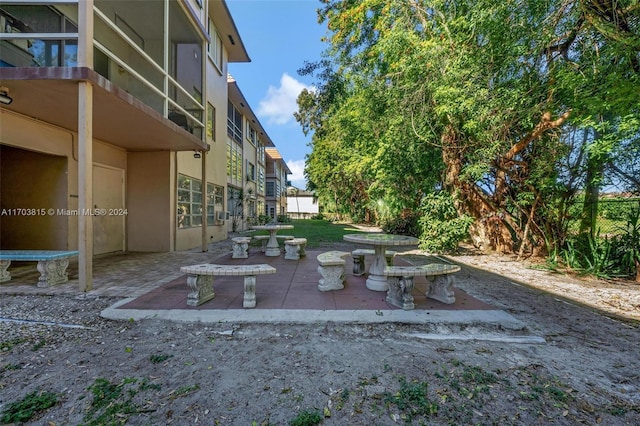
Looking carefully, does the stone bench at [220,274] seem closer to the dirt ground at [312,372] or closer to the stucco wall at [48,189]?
the dirt ground at [312,372]

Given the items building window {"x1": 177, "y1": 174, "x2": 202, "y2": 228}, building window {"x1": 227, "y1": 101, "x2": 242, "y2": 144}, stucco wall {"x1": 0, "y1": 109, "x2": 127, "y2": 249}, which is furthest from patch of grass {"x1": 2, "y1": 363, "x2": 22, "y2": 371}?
building window {"x1": 227, "y1": 101, "x2": 242, "y2": 144}

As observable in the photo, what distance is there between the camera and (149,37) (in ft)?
26.1

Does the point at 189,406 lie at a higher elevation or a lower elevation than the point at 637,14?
lower

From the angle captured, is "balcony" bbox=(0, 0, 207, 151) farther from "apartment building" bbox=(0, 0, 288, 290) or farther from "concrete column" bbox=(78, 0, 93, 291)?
"concrete column" bbox=(78, 0, 93, 291)

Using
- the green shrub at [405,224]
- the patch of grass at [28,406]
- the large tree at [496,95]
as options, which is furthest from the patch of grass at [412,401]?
the green shrub at [405,224]

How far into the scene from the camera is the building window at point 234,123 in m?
14.0

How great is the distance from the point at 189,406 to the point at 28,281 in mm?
4825

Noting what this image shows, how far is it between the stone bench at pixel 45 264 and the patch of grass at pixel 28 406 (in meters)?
3.27

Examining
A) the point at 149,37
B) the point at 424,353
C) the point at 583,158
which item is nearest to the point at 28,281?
the point at 424,353

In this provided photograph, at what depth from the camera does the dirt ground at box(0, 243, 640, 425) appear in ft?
5.93

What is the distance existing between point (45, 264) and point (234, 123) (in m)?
12.0

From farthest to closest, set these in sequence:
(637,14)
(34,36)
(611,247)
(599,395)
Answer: (611,247) → (637,14) → (34,36) → (599,395)

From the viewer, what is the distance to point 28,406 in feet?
5.89

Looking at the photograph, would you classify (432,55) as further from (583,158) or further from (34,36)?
(34,36)
